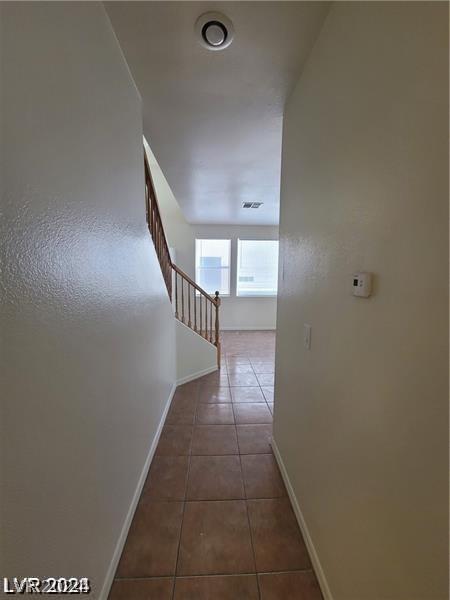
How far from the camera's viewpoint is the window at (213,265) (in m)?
6.10

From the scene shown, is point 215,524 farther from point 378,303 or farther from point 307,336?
point 378,303

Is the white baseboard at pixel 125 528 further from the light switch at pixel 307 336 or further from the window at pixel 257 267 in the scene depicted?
the window at pixel 257 267

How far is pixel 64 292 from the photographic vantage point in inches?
31.8

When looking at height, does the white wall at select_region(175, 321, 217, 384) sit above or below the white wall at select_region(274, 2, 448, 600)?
below

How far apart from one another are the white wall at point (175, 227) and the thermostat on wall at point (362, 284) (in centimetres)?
538

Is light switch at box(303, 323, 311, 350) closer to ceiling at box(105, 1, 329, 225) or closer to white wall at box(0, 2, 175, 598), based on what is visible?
white wall at box(0, 2, 175, 598)

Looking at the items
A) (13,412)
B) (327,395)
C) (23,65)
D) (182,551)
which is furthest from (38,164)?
(182,551)

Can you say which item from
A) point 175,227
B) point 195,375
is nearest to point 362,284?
point 195,375

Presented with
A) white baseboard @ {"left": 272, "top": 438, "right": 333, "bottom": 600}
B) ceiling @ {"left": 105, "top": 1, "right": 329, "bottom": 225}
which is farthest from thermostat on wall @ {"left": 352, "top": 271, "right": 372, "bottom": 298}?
white baseboard @ {"left": 272, "top": 438, "right": 333, "bottom": 600}

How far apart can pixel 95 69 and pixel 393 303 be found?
4.63 ft

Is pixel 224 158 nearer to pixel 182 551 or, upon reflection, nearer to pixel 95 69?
pixel 95 69

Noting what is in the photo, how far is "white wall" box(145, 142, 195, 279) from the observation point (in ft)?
19.4

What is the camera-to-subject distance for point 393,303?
72 cm

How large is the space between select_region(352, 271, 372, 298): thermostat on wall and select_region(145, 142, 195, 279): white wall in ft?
17.6
